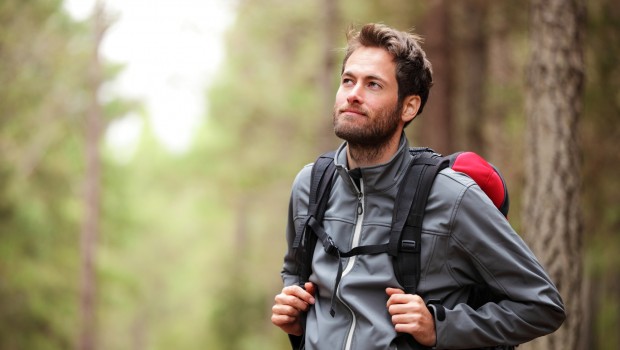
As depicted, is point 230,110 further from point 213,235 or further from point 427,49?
point 213,235

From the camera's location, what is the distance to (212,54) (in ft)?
61.5

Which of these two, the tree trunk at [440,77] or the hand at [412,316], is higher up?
the tree trunk at [440,77]

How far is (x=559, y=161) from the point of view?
5.64m

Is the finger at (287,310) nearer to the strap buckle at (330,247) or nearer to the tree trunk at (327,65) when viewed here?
the strap buckle at (330,247)

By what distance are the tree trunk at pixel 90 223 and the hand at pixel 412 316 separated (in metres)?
Answer: 14.7

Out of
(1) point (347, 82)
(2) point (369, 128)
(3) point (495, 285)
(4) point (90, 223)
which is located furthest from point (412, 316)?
(4) point (90, 223)

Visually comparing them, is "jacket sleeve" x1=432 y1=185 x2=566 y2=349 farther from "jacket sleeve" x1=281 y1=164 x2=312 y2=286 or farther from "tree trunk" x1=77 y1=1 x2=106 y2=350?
"tree trunk" x1=77 y1=1 x2=106 y2=350

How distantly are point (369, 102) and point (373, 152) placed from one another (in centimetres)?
22

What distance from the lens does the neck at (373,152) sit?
3092 mm

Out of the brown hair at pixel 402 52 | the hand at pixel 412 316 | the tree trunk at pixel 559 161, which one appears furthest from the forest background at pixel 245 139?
the hand at pixel 412 316

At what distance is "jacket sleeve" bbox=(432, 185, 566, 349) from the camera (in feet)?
9.18

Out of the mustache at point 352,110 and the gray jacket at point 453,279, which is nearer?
the gray jacket at point 453,279

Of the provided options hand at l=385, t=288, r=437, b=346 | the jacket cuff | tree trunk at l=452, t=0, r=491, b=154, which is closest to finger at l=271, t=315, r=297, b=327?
hand at l=385, t=288, r=437, b=346

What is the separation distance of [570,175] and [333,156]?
9.82 ft
